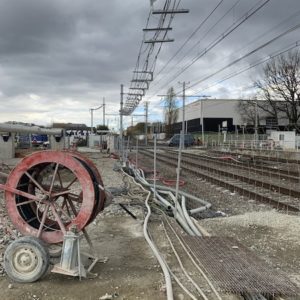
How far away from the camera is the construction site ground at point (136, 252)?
5527 millimetres

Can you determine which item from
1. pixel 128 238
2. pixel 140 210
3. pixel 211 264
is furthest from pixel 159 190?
pixel 211 264

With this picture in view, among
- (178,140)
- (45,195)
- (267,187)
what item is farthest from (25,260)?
(178,140)

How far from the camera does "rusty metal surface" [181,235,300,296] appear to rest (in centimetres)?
555

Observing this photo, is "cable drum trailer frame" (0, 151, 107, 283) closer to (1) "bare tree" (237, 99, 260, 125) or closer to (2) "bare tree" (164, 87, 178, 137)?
(1) "bare tree" (237, 99, 260, 125)

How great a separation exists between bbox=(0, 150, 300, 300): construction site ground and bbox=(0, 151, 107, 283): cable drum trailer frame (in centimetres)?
20

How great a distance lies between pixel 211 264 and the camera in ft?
21.5

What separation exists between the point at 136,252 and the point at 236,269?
67.1 inches

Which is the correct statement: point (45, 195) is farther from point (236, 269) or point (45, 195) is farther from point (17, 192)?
point (236, 269)

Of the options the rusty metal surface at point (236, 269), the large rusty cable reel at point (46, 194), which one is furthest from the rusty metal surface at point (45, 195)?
the rusty metal surface at point (236, 269)

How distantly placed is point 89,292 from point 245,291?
6.03ft

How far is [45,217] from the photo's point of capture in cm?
630

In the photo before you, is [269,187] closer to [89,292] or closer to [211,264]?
[211,264]

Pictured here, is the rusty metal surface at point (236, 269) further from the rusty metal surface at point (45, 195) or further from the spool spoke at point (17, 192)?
the spool spoke at point (17, 192)

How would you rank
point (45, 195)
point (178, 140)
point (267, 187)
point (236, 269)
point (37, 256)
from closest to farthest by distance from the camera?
point (37, 256)
point (236, 269)
point (45, 195)
point (267, 187)
point (178, 140)
